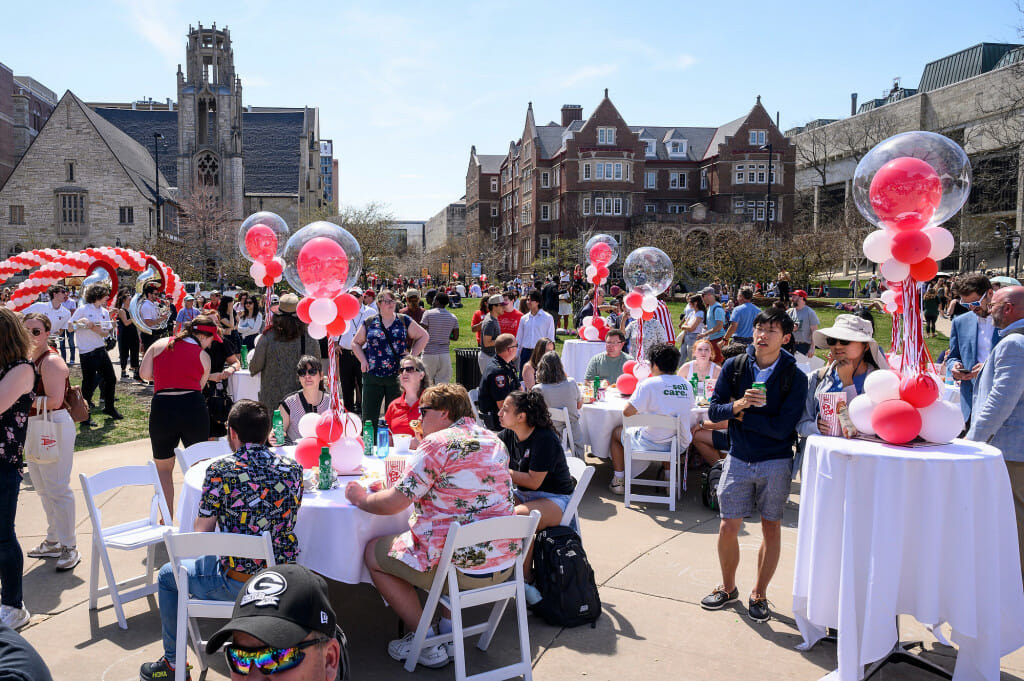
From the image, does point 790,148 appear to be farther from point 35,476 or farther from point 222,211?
point 35,476

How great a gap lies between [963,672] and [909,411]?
4.60 ft

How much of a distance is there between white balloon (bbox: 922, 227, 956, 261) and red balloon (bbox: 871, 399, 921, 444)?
3.10 ft

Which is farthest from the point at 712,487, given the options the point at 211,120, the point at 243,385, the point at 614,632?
the point at 211,120

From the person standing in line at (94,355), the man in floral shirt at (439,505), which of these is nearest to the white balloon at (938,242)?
the man in floral shirt at (439,505)

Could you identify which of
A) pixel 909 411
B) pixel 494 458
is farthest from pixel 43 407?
pixel 909 411

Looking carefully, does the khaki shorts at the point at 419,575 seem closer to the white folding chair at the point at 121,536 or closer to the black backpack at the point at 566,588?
the black backpack at the point at 566,588

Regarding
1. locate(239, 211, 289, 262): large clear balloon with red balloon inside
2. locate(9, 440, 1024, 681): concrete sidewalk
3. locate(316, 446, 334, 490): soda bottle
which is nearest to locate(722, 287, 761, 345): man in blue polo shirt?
locate(9, 440, 1024, 681): concrete sidewalk

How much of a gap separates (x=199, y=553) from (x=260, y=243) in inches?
225

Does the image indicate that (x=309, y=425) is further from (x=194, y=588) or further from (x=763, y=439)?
(x=763, y=439)

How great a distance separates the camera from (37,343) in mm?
5301

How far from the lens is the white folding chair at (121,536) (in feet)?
15.0

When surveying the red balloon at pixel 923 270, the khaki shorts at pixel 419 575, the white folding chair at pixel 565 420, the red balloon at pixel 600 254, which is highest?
the red balloon at pixel 600 254

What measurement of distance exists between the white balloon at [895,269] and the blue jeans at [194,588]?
4.10m

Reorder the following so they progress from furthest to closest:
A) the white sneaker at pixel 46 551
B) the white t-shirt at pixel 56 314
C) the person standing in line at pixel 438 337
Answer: the white t-shirt at pixel 56 314
the person standing in line at pixel 438 337
the white sneaker at pixel 46 551
